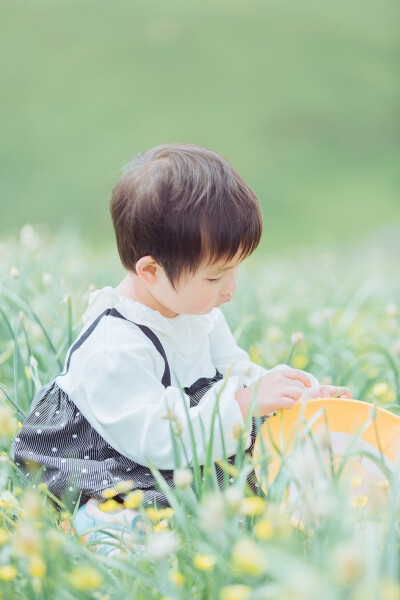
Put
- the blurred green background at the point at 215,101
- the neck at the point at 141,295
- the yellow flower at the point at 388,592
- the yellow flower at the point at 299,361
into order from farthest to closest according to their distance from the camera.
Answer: the blurred green background at the point at 215,101, the yellow flower at the point at 299,361, the neck at the point at 141,295, the yellow flower at the point at 388,592

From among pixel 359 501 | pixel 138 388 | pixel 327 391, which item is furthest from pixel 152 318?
pixel 359 501

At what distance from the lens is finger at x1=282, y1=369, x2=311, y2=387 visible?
1.50 metres

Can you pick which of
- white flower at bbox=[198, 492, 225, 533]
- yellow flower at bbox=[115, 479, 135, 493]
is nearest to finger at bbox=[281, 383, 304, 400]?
yellow flower at bbox=[115, 479, 135, 493]

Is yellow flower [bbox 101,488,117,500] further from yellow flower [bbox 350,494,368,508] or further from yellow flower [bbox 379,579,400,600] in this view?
yellow flower [bbox 379,579,400,600]

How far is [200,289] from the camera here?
1.44 metres

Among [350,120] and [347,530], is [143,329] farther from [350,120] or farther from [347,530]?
[350,120]

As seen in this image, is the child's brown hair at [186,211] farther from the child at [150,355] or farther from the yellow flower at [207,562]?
the yellow flower at [207,562]

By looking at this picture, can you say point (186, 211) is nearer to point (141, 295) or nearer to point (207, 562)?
point (141, 295)

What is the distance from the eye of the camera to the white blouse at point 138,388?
53.0 inches

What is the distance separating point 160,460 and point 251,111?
30.3 ft

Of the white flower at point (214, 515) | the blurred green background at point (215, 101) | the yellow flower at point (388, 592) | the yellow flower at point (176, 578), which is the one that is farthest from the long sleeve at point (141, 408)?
the blurred green background at point (215, 101)

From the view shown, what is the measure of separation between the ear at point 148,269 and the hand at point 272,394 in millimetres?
302

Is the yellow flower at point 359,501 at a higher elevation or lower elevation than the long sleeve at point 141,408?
lower

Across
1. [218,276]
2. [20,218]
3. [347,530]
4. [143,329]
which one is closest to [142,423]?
[143,329]
